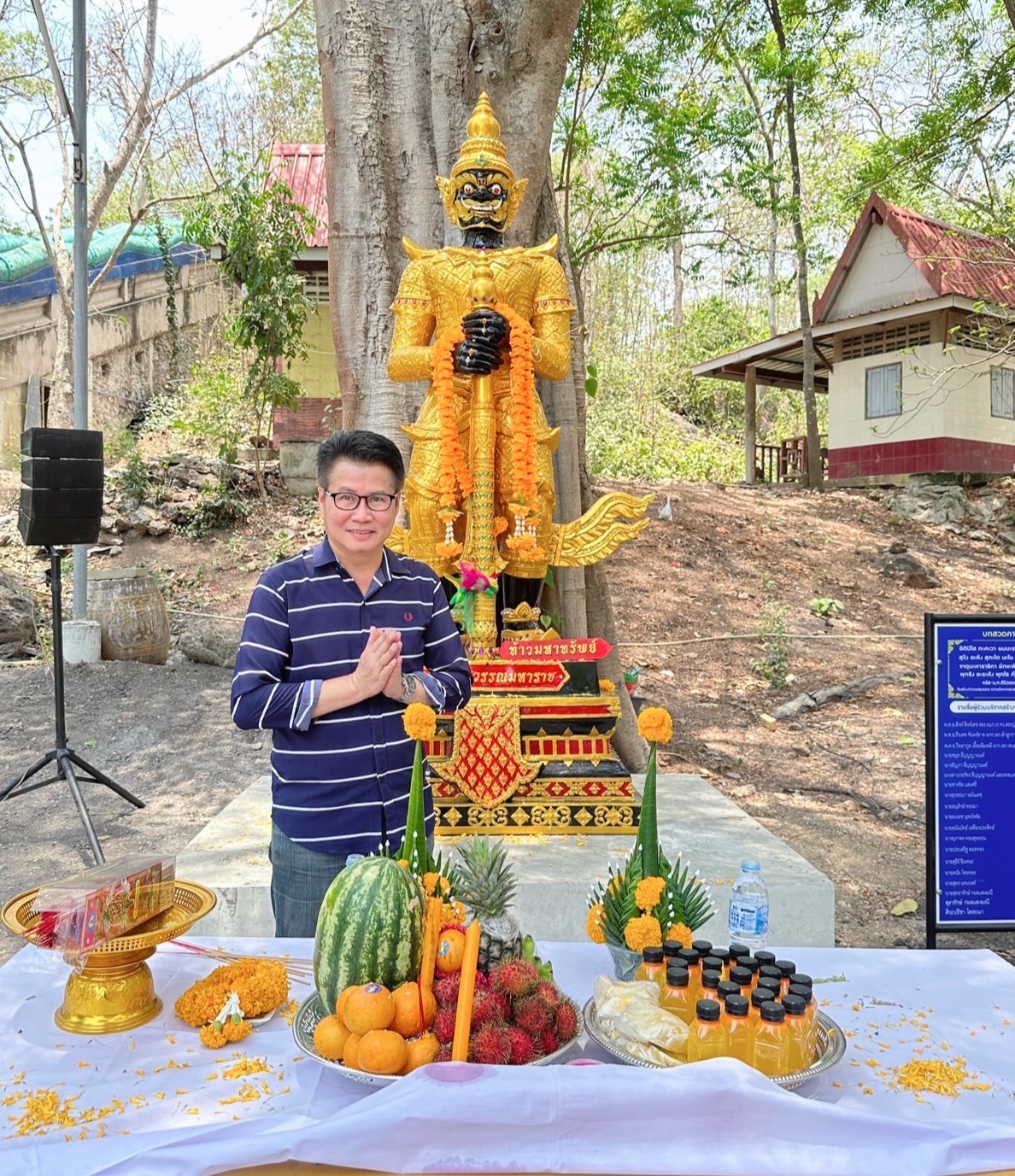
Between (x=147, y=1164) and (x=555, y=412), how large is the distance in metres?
4.01

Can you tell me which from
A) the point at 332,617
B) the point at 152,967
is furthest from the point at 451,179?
the point at 152,967

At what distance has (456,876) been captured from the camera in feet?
5.35

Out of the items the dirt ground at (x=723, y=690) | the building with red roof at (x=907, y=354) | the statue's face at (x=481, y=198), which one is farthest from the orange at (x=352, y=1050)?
the building with red roof at (x=907, y=354)

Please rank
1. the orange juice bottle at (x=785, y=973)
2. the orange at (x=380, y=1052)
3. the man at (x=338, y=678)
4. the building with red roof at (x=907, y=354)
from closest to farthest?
the orange at (x=380, y=1052)
the orange juice bottle at (x=785, y=973)
the man at (x=338, y=678)
the building with red roof at (x=907, y=354)

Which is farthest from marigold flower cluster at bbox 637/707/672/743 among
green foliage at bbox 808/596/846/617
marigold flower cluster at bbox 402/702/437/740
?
green foliage at bbox 808/596/846/617

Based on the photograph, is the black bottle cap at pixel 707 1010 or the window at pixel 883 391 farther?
the window at pixel 883 391

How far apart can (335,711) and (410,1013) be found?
77 cm

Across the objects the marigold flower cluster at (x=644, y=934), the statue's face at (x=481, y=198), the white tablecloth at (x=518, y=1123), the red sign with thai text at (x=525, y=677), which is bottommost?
the white tablecloth at (x=518, y=1123)

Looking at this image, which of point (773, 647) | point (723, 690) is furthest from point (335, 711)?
point (773, 647)

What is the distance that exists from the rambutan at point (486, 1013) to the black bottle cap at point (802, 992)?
40 centimetres

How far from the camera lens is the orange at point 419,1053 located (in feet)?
4.17

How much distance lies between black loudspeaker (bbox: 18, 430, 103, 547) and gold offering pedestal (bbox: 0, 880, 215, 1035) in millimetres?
3437

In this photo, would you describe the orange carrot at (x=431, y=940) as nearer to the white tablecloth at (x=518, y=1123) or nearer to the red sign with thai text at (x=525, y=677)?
the white tablecloth at (x=518, y=1123)

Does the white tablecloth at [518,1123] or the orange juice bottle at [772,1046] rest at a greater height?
the orange juice bottle at [772,1046]
